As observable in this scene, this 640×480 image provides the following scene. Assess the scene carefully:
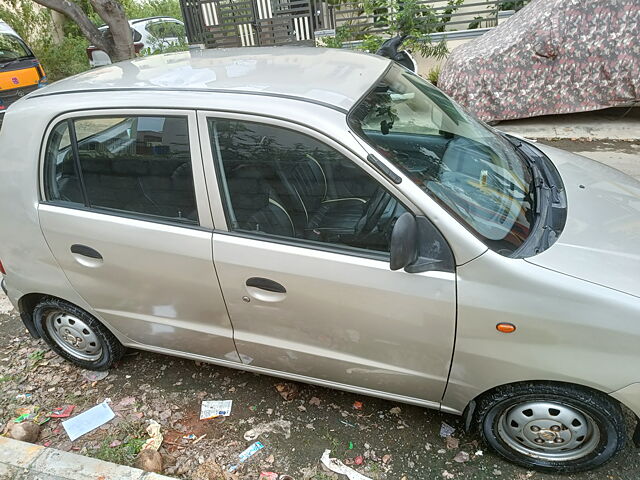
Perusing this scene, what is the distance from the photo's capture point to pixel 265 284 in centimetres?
231

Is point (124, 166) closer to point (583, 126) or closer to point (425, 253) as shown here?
point (425, 253)

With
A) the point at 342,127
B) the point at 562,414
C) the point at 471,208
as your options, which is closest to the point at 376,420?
the point at 562,414

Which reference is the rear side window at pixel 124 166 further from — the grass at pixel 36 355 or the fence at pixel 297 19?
the fence at pixel 297 19

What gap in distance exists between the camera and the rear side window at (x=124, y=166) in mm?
2391

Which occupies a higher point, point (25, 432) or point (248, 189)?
point (248, 189)

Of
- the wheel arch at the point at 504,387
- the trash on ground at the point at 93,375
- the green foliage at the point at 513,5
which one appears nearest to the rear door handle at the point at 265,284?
the wheel arch at the point at 504,387

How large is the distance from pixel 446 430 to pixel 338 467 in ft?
2.05

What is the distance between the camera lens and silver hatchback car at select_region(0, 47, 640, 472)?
201cm

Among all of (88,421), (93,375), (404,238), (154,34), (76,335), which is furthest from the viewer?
(154,34)

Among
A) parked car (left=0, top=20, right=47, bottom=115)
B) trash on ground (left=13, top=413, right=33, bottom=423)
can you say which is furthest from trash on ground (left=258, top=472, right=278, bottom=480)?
parked car (left=0, top=20, right=47, bottom=115)

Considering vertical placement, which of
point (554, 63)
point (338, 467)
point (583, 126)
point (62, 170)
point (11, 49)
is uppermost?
point (11, 49)

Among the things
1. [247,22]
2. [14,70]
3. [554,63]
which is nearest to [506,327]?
[554,63]

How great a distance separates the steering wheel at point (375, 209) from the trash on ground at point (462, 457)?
127cm

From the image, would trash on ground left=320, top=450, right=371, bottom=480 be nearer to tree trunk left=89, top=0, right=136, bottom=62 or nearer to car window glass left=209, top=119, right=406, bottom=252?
car window glass left=209, top=119, right=406, bottom=252
